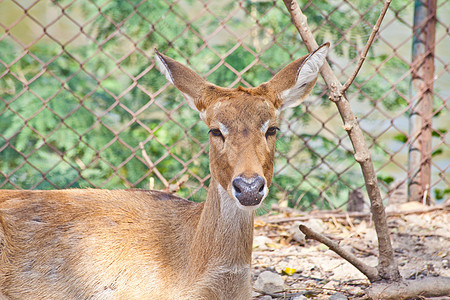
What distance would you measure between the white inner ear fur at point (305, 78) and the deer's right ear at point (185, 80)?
0.48 metres

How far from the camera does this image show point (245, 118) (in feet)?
10.1

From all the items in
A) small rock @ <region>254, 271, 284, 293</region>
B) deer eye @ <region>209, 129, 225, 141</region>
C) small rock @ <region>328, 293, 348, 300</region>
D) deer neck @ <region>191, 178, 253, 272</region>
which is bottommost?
small rock @ <region>328, 293, 348, 300</region>

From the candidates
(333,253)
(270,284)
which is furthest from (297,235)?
(270,284)

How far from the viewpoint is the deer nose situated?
2.74 meters

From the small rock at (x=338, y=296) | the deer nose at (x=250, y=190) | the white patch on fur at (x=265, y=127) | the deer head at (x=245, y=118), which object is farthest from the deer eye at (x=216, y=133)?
the small rock at (x=338, y=296)

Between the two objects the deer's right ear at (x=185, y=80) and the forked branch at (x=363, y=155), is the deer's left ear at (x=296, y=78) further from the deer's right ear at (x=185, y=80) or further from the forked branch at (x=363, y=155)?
the deer's right ear at (x=185, y=80)

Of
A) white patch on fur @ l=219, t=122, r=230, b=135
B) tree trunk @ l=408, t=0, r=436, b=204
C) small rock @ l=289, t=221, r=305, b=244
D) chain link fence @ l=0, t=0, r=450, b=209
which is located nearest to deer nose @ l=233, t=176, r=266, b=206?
white patch on fur @ l=219, t=122, r=230, b=135

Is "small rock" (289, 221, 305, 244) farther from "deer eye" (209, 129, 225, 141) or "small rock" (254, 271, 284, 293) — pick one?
"deer eye" (209, 129, 225, 141)

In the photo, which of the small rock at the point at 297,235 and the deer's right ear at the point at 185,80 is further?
the small rock at the point at 297,235

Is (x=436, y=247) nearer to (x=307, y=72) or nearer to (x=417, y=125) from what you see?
(x=417, y=125)

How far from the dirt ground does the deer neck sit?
54 centimetres

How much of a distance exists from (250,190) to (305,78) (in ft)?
3.08

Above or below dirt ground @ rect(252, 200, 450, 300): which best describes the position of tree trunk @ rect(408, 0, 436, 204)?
above

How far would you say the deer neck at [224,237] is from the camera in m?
3.18
